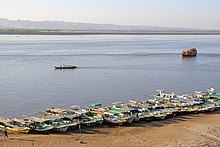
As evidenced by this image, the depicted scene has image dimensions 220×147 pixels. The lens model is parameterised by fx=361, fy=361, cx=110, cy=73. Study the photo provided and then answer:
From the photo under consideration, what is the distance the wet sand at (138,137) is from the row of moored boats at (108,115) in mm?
652

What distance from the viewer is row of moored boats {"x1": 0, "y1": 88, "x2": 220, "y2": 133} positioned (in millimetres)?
24859

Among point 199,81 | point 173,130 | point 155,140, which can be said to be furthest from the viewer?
point 199,81

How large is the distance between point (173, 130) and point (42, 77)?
28.7 meters

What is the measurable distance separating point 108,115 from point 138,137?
476 centimetres

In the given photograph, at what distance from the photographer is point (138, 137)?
2334cm

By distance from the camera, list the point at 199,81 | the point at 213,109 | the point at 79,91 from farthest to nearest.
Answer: the point at 199,81
the point at 79,91
the point at 213,109

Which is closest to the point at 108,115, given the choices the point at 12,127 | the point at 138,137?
the point at 138,137

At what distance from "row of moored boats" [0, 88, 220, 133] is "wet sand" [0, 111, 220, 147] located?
2.14 ft

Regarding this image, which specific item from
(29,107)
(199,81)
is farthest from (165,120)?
(199,81)

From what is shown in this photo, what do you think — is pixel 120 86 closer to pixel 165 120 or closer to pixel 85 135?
pixel 165 120

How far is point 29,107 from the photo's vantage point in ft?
105

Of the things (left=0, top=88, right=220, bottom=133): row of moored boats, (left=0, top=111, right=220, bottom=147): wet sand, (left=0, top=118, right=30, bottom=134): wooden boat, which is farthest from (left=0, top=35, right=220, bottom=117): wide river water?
(left=0, top=111, right=220, bottom=147): wet sand

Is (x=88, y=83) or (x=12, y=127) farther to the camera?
(x=88, y=83)

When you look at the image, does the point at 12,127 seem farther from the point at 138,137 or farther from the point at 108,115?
the point at 138,137
